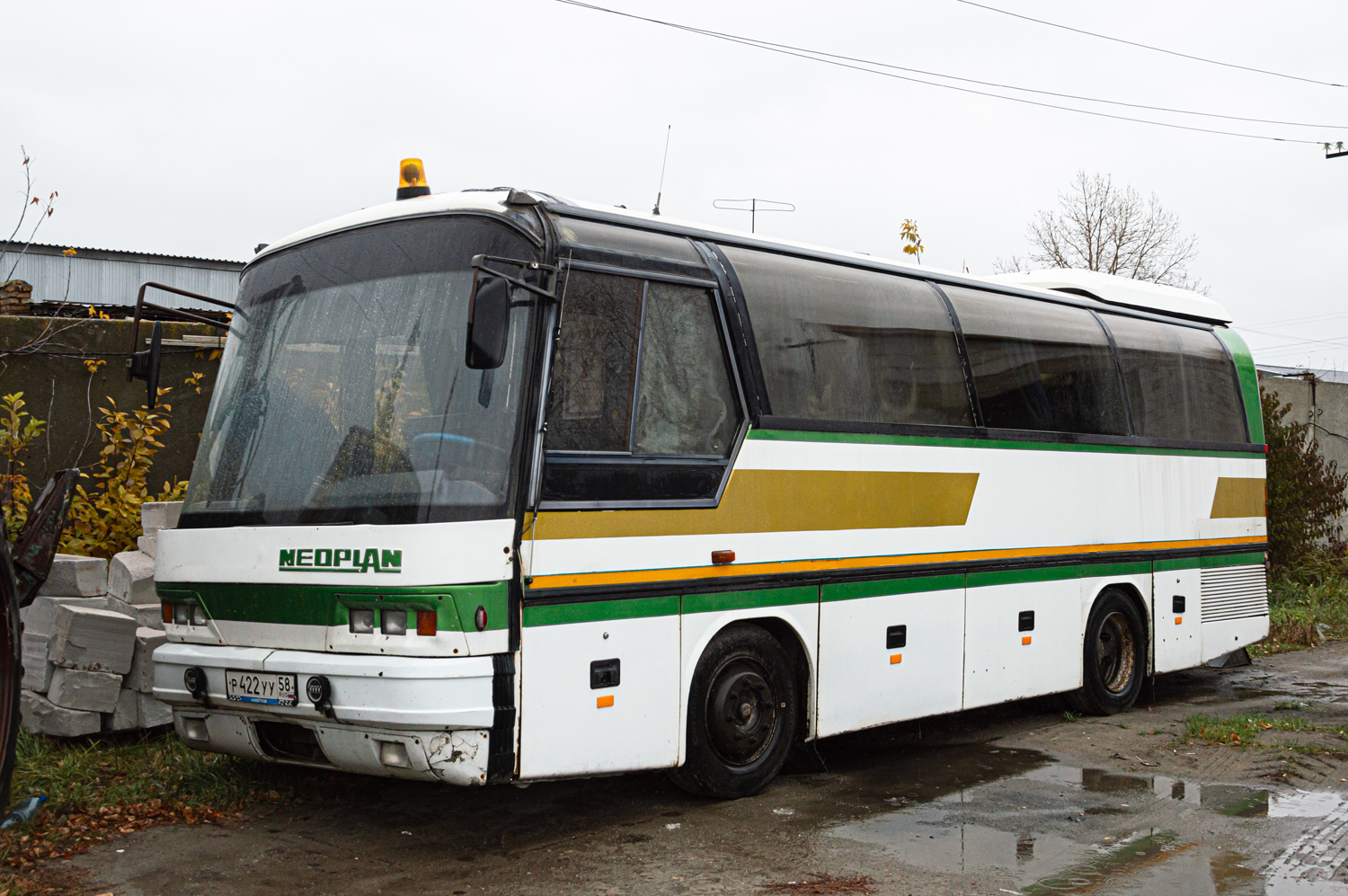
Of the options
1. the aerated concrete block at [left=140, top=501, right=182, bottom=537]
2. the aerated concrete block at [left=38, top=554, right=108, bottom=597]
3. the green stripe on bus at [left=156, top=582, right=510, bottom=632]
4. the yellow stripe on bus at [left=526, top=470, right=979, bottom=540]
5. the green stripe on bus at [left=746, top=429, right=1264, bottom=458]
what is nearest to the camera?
the green stripe on bus at [left=156, top=582, right=510, bottom=632]

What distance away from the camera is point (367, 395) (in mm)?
5859

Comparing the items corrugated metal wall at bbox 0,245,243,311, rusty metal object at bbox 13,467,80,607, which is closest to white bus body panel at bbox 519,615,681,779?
rusty metal object at bbox 13,467,80,607

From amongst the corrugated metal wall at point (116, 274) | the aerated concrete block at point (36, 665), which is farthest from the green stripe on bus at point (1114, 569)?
the corrugated metal wall at point (116, 274)

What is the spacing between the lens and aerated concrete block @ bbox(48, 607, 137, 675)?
7258 mm

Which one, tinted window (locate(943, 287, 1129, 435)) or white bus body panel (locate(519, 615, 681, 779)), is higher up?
tinted window (locate(943, 287, 1129, 435))

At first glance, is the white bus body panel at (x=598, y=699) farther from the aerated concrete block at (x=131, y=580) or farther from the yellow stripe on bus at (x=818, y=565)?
the aerated concrete block at (x=131, y=580)

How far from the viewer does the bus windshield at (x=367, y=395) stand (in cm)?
560

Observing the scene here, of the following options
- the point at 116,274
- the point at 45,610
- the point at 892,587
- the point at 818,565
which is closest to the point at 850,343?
the point at 818,565

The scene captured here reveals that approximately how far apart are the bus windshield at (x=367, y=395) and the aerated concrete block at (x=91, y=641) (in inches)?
56.6

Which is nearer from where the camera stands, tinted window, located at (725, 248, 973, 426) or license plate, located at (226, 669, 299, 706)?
license plate, located at (226, 669, 299, 706)

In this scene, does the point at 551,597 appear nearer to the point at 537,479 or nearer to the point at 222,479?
the point at 537,479

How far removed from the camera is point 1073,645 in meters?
9.44

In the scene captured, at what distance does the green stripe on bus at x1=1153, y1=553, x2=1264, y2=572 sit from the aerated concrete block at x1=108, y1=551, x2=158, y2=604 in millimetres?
7565

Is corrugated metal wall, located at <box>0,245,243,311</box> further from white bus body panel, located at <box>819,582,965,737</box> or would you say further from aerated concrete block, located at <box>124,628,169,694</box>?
white bus body panel, located at <box>819,582,965,737</box>
